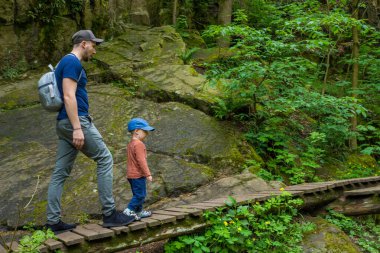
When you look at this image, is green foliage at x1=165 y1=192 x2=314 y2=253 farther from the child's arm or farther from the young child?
the child's arm

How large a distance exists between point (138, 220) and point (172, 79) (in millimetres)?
5725

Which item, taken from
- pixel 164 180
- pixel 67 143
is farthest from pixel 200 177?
pixel 67 143

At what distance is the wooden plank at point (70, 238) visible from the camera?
361 cm

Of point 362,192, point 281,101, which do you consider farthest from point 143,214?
point 281,101

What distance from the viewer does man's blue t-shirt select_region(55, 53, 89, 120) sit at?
394cm

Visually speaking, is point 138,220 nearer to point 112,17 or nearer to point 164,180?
point 164,180

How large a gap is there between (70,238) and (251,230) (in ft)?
7.91

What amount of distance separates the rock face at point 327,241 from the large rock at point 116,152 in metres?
1.94

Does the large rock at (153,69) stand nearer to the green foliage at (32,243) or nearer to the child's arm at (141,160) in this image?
the child's arm at (141,160)

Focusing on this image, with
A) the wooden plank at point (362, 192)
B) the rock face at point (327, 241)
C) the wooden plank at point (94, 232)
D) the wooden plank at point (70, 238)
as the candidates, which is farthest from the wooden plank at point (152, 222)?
the wooden plank at point (362, 192)

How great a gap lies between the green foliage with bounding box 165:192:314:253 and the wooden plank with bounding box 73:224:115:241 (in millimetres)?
965

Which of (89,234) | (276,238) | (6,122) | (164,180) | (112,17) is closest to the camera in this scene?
(89,234)

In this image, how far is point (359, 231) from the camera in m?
6.11

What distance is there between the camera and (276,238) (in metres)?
5.03
